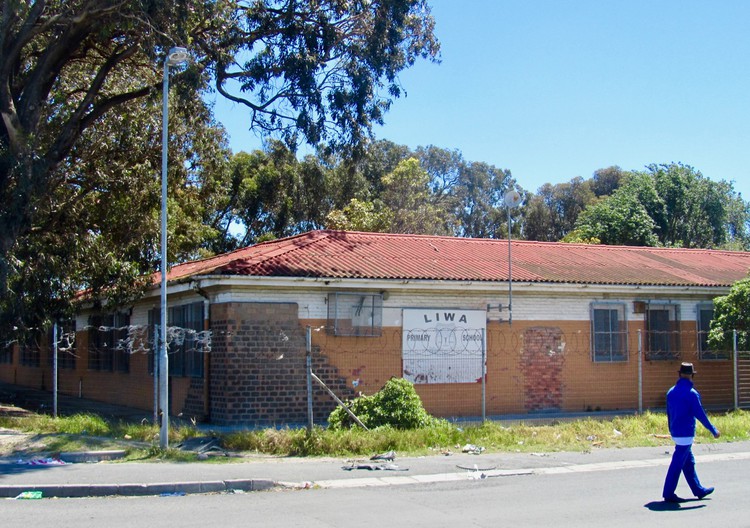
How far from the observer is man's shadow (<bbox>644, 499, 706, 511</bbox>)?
9.49 meters

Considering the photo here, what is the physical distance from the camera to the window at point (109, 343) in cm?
2322

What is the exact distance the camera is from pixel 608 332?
68.3ft

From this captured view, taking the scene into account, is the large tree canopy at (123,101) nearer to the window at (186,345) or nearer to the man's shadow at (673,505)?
the window at (186,345)

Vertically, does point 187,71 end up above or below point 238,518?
above

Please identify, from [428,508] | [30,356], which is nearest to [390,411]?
[428,508]

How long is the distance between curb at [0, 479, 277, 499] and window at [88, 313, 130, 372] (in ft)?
39.0

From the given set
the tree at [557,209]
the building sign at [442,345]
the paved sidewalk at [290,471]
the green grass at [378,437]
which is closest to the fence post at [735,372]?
the green grass at [378,437]

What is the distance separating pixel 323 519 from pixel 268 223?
113 feet

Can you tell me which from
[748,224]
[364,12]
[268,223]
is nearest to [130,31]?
[364,12]

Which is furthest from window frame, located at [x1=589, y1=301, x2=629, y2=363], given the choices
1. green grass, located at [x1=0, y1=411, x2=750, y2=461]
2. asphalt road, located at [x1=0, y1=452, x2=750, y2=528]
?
asphalt road, located at [x1=0, y1=452, x2=750, y2=528]

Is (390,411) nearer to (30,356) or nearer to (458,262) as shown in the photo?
(458,262)

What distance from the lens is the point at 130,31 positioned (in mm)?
17734

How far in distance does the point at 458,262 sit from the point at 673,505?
11.7 metres

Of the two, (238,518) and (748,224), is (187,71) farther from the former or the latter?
(748,224)
